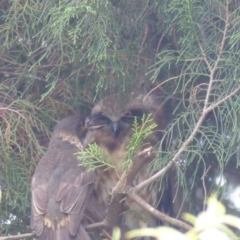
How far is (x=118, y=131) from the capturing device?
11.6 feet

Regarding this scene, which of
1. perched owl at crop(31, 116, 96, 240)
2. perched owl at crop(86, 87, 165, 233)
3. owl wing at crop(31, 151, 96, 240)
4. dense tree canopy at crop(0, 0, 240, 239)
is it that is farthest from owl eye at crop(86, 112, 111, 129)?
owl wing at crop(31, 151, 96, 240)

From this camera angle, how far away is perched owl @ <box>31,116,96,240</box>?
280cm

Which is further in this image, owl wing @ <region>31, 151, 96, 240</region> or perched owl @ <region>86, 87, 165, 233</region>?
perched owl @ <region>86, 87, 165, 233</region>

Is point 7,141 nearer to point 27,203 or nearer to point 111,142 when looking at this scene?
point 27,203

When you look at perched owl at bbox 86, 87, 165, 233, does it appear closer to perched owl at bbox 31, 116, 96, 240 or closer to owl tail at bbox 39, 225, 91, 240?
perched owl at bbox 31, 116, 96, 240

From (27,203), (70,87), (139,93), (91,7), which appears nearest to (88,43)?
(91,7)

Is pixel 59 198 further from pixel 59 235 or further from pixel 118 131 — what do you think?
pixel 118 131

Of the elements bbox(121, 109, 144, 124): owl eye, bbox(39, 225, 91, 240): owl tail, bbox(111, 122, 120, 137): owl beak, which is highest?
bbox(121, 109, 144, 124): owl eye

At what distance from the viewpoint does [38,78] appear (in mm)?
3275

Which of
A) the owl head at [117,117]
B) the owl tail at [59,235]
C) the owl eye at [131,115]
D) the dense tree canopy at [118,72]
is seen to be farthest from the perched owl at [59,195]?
Result: the owl eye at [131,115]

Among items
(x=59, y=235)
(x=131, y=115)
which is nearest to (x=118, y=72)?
(x=131, y=115)

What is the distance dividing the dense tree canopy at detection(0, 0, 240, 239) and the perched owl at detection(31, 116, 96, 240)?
0.40 ft

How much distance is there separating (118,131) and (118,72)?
693mm

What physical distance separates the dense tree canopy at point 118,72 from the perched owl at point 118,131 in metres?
0.10
